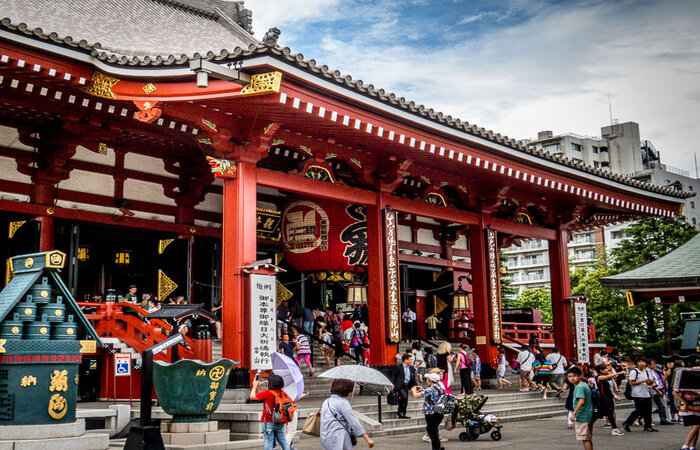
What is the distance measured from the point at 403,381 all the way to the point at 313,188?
458cm

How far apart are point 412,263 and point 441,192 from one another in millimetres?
5651

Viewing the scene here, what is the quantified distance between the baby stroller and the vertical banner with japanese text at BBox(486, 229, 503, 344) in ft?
24.0

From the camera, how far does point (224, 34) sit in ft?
65.8

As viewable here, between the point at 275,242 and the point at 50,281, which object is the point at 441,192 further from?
the point at 50,281

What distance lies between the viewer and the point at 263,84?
38.9ft

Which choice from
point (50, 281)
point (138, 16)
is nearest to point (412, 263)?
point (138, 16)

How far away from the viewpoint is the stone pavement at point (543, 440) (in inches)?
466

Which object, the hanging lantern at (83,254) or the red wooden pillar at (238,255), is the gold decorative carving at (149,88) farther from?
the hanging lantern at (83,254)

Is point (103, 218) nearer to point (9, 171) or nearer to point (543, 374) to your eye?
→ point (9, 171)

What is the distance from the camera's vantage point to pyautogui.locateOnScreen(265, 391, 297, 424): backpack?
28.8 ft

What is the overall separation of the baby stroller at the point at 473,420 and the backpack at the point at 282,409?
484 cm

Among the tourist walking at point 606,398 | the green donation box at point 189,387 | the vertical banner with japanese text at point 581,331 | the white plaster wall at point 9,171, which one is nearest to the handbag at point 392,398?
the tourist walking at point 606,398

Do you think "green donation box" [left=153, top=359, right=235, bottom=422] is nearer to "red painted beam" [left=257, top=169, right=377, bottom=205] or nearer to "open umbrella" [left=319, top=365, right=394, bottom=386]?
"open umbrella" [left=319, top=365, right=394, bottom=386]

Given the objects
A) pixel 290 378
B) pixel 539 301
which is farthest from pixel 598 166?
pixel 290 378
